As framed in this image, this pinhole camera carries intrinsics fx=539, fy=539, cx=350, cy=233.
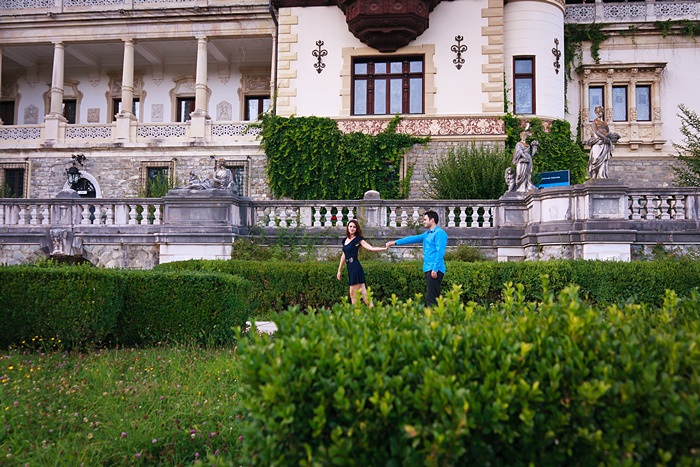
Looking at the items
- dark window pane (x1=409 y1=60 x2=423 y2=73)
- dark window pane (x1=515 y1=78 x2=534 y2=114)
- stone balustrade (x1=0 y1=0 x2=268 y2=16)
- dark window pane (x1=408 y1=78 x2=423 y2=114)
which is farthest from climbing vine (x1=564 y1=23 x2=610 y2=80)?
stone balustrade (x1=0 y1=0 x2=268 y2=16)

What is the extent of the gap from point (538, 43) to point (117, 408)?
20.6 meters

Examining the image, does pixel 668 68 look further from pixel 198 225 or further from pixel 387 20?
pixel 198 225

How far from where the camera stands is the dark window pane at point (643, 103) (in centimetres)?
2325

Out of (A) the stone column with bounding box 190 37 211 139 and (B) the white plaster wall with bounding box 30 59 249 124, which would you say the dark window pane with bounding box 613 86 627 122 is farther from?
(A) the stone column with bounding box 190 37 211 139

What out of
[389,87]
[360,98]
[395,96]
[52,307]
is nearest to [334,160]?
[360,98]

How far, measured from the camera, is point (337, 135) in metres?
20.3

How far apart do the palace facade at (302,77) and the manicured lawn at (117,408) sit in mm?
15589

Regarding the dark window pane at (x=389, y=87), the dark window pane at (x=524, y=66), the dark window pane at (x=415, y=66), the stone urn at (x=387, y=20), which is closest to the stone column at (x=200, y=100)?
the stone urn at (x=387, y=20)

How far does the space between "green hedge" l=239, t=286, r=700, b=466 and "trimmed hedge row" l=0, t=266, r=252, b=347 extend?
5.21m

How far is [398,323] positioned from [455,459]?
3.21 ft

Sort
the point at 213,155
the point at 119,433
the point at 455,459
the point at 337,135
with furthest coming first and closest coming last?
1. the point at 213,155
2. the point at 337,135
3. the point at 119,433
4. the point at 455,459

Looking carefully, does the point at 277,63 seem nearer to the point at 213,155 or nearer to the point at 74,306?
the point at 213,155

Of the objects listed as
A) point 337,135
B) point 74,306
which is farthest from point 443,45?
point 74,306

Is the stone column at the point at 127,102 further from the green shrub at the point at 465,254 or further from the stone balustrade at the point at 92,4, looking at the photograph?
the green shrub at the point at 465,254
